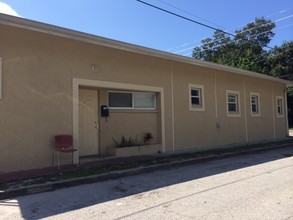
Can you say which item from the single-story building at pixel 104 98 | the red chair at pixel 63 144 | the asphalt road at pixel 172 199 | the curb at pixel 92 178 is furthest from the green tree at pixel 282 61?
the red chair at pixel 63 144

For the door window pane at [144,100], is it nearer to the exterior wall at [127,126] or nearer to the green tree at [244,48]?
the exterior wall at [127,126]

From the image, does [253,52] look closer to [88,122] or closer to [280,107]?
[280,107]

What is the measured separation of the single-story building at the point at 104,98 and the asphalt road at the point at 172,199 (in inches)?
107

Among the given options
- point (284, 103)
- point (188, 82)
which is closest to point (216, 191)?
point (188, 82)

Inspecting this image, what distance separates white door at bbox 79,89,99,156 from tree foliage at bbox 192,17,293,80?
24804 mm

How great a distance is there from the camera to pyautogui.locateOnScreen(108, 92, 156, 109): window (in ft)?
41.7

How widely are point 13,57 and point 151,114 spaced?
6021 mm

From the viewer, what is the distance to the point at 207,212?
18.5 ft

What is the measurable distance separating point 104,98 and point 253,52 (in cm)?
3038

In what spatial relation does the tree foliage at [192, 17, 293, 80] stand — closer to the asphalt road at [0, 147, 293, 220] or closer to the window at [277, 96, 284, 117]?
the window at [277, 96, 284, 117]

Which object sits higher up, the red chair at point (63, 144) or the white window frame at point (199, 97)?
A: the white window frame at point (199, 97)

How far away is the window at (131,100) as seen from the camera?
12704 millimetres

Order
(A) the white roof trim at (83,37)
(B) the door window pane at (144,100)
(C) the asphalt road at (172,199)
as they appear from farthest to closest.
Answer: (B) the door window pane at (144,100), (A) the white roof trim at (83,37), (C) the asphalt road at (172,199)

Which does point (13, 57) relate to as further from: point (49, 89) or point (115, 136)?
point (115, 136)
